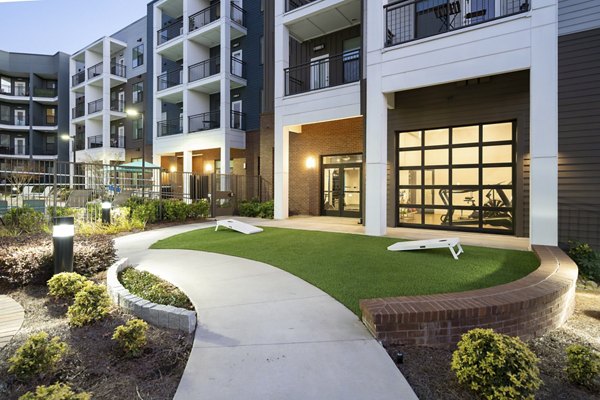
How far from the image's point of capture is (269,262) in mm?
6195

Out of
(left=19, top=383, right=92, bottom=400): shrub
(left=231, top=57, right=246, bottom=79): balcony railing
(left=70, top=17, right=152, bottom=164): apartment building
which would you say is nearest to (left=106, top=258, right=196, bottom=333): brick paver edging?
(left=19, top=383, right=92, bottom=400): shrub

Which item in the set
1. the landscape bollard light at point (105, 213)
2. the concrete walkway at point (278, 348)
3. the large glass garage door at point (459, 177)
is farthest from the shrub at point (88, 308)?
the large glass garage door at point (459, 177)

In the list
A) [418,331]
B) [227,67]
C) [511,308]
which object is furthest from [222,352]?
[227,67]

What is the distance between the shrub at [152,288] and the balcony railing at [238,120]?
45.4ft

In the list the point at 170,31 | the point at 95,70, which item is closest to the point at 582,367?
the point at 170,31

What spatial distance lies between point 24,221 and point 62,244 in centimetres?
578

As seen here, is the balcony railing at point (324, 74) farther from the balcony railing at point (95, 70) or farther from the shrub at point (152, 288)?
the balcony railing at point (95, 70)

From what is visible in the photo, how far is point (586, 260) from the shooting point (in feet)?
22.7

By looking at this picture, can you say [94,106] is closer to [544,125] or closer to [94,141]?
[94,141]

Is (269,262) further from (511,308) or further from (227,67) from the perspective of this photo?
(227,67)

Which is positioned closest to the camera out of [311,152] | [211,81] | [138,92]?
[311,152]

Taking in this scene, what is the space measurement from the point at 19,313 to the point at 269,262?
140 inches

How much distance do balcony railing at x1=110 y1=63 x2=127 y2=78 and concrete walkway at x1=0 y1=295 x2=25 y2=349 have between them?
27.4m

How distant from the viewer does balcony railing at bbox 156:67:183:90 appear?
2090cm
